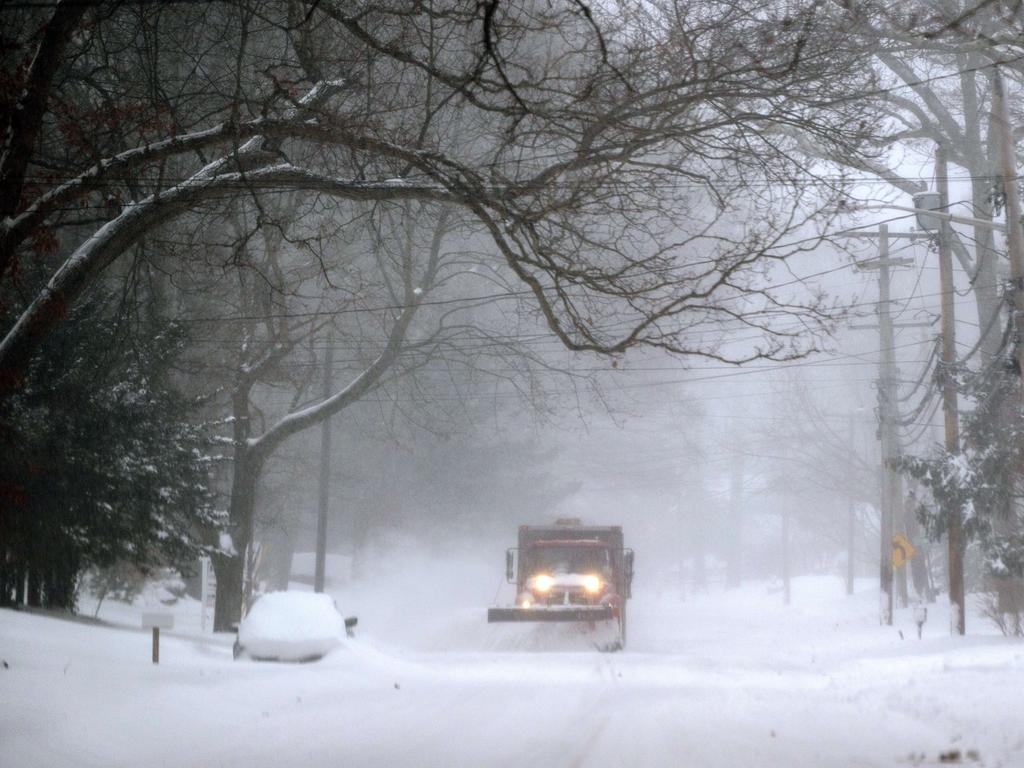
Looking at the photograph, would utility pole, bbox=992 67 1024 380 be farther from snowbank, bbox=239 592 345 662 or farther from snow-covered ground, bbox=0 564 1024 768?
snowbank, bbox=239 592 345 662

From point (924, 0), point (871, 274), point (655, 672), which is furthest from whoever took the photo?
point (871, 274)

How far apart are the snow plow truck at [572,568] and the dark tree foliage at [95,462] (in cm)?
738

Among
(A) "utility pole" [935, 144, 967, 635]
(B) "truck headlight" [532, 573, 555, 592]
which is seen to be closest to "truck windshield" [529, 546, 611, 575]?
(B) "truck headlight" [532, 573, 555, 592]

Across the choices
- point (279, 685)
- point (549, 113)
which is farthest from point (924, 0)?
point (279, 685)

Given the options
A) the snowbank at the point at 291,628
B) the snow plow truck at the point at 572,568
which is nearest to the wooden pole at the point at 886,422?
the snow plow truck at the point at 572,568

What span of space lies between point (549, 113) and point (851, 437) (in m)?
45.0

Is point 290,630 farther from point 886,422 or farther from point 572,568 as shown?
point 886,422

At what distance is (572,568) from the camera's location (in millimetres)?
27328

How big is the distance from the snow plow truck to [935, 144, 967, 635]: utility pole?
674 cm

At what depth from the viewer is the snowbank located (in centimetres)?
1712

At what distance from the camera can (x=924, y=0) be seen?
14.4m

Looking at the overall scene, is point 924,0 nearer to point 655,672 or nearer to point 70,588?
point 655,672

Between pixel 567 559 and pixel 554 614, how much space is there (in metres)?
3.95

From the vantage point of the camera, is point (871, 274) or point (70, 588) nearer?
point (70, 588)
